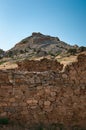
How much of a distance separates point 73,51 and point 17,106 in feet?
122

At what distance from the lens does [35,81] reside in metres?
9.95

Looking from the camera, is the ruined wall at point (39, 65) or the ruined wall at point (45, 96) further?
the ruined wall at point (39, 65)

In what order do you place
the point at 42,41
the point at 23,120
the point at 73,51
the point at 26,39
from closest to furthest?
the point at 23,120 < the point at 73,51 < the point at 42,41 < the point at 26,39

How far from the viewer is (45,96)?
9.91m

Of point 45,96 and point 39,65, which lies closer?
point 45,96

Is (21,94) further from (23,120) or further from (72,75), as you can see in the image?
(72,75)

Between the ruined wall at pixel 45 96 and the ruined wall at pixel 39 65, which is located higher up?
the ruined wall at pixel 39 65

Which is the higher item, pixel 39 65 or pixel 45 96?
pixel 39 65

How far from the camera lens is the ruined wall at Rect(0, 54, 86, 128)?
9.65 m

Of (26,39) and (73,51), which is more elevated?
(26,39)

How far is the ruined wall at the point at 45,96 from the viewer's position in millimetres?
9648

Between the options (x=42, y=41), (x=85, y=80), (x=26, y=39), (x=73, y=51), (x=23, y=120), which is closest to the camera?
(x=23, y=120)

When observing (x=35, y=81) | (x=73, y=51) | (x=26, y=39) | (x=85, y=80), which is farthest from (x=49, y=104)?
(x=26, y=39)

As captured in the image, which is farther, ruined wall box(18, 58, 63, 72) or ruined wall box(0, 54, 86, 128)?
ruined wall box(18, 58, 63, 72)
